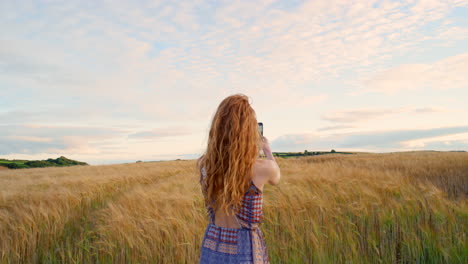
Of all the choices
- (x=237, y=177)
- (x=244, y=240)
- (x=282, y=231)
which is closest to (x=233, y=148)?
(x=237, y=177)

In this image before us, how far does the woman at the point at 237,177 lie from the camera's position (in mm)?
1854

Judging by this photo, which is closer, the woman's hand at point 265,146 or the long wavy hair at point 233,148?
the long wavy hair at point 233,148

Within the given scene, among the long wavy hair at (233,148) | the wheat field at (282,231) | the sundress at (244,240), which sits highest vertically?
the long wavy hair at (233,148)

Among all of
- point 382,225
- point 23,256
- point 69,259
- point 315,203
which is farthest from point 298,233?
point 23,256

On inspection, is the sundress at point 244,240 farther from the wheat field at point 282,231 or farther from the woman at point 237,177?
the wheat field at point 282,231

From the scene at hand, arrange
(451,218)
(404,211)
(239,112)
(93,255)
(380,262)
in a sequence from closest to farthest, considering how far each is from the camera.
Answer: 1. (239,112)
2. (380,262)
3. (93,255)
4. (451,218)
5. (404,211)

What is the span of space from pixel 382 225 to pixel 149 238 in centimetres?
287

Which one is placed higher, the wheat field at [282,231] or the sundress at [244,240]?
the sundress at [244,240]

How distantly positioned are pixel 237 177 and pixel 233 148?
0.59 feet

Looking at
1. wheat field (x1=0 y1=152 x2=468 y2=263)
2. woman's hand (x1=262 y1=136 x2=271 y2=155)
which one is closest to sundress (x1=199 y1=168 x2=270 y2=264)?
woman's hand (x1=262 y1=136 x2=271 y2=155)

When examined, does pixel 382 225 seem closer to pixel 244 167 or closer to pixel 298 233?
pixel 298 233

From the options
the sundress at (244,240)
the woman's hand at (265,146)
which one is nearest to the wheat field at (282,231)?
the sundress at (244,240)

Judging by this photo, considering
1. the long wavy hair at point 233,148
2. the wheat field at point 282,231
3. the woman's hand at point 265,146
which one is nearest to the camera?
the long wavy hair at point 233,148

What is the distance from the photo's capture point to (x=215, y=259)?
76.4 inches
